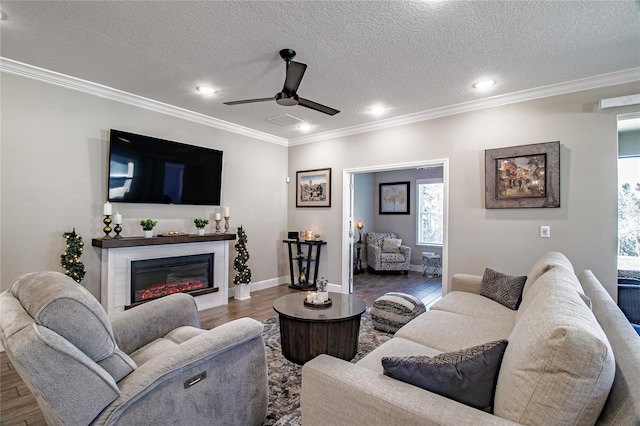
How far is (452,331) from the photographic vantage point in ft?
7.20

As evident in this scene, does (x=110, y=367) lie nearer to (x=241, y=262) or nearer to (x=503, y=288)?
(x=503, y=288)

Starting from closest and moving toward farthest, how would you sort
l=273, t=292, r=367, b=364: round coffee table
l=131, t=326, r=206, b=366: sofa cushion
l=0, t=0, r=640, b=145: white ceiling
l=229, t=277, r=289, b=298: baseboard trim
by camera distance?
1. l=131, t=326, r=206, b=366: sofa cushion
2. l=0, t=0, r=640, b=145: white ceiling
3. l=273, t=292, r=367, b=364: round coffee table
4. l=229, t=277, r=289, b=298: baseboard trim

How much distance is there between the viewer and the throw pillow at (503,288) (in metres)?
2.72

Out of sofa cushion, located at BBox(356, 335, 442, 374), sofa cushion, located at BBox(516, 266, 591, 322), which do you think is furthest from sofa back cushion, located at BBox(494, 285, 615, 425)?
sofa cushion, located at BBox(356, 335, 442, 374)

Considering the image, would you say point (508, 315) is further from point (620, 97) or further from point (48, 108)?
point (48, 108)

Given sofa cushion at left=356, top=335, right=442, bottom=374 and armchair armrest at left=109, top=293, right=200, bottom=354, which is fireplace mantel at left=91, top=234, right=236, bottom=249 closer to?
armchair armrest at left=109, top=293, right=200, bottom=354

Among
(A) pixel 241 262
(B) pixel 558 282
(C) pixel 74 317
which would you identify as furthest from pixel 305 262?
(C) pixel 74 317

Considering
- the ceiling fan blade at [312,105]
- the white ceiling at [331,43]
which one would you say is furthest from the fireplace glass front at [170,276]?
the ceiling fan blade at [312,105]

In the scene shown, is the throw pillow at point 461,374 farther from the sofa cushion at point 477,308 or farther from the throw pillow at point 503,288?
the throw pillow at point 503,288

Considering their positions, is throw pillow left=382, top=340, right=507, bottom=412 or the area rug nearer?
throw pillow left=382, top=340, right=507, bottom=412

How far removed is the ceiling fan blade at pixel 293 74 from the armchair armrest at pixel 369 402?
2151 millimetres

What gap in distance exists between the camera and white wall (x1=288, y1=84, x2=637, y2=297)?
121 inches

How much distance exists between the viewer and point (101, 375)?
1.24 m

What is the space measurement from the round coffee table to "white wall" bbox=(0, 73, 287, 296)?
242 centimetres
